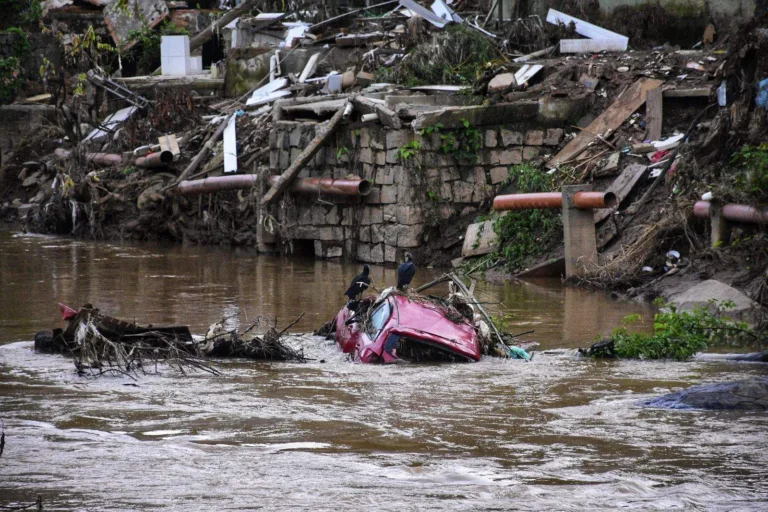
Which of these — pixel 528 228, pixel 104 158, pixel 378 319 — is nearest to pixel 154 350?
pixel 378 319

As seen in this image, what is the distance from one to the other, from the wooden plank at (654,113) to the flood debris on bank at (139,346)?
9.09m

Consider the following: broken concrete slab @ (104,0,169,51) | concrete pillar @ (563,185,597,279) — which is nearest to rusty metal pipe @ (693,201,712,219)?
concrete pillar @ (563,185,597,279)

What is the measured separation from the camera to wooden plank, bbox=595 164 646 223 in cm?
1759

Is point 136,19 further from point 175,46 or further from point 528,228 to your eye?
point 528,228

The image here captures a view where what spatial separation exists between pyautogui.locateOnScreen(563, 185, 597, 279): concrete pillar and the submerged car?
17.5ft

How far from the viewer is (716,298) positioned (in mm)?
13414

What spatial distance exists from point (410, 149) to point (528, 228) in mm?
2307

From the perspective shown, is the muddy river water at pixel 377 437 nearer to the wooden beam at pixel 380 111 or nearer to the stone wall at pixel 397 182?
the stone wall at pixel 397 182

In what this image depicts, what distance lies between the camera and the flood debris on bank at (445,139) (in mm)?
16156

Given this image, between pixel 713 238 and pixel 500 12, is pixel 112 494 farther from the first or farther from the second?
pixel 500 12

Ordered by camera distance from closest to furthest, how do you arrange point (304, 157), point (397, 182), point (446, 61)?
point (397, 182) < point (304, 157) < point (446, 61)

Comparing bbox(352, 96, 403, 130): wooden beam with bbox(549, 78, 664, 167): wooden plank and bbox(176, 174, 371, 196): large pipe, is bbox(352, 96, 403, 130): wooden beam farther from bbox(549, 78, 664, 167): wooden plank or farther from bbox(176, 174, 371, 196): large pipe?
bbox(549, 78, 664, 167): wooden plank

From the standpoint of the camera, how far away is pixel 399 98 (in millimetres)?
19844

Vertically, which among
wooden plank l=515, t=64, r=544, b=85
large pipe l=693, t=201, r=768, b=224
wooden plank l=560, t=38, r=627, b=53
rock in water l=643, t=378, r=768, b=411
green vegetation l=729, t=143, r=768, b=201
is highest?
wooden plank l=560, t=38, r=627, b=53
